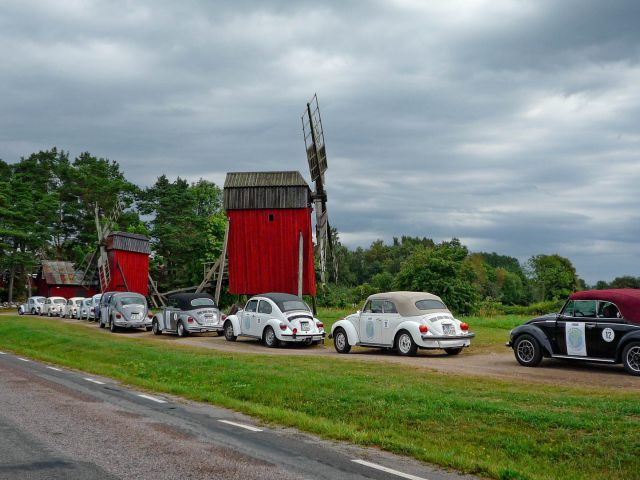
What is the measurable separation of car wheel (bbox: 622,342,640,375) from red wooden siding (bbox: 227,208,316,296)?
2330 cm

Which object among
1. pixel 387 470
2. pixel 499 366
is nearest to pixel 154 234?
pixel 499 366

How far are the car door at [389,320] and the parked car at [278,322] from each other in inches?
161

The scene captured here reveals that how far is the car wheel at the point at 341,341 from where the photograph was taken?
21175mm

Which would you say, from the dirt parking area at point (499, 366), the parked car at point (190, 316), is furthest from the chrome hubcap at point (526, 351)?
the parked car at point (190, 316)

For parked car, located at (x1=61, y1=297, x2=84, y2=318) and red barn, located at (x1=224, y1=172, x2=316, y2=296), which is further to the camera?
parked car, located at (x1=61, y1=297, x2=84, y2=318)

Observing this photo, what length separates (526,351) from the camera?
56.0 ft

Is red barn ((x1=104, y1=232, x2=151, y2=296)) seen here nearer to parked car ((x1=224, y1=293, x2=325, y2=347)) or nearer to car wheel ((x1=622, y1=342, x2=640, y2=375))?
parked car ((x1=224, y1=293, x2=325, y2=347))

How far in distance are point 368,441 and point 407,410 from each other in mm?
1575

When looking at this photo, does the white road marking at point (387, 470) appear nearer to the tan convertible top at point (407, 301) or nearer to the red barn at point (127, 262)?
the tan convertible top at point (407, 301)

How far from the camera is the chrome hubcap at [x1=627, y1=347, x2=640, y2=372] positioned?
14812mm

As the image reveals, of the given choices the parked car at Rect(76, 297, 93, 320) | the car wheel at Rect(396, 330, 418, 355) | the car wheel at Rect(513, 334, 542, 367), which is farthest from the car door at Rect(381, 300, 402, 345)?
the parked car at Rect(76, 297, 93, 320)

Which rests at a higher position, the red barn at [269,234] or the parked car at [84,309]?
the red barn at [269,234]

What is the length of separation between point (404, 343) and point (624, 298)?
6586 millimetres

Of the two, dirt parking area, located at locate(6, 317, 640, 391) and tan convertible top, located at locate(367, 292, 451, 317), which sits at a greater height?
tan convertible top, located at locate(367, 292, 451, 317)
